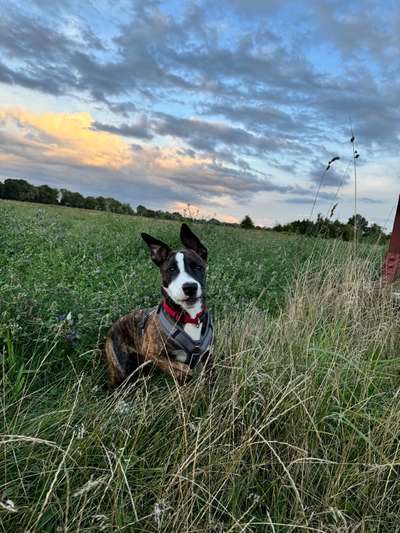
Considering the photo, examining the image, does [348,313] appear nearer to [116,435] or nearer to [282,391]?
[282,391]

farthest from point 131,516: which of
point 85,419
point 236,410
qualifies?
point 236,410

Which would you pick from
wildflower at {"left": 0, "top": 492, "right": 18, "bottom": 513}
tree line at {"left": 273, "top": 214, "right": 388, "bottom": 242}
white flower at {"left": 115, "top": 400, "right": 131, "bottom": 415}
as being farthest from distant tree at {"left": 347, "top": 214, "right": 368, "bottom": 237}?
wildflower at {"left": 0, "top": 492, "right": 18, "bottom": 513}

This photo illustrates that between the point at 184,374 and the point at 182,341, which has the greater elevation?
the point at 182,341

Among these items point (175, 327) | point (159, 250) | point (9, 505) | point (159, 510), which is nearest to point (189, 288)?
point (175, 327)

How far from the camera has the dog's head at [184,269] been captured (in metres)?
3.27

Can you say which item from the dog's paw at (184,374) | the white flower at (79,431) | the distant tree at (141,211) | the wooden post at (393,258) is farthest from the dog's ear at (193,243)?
the distant tree at (141,211)

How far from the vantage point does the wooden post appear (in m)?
5.68

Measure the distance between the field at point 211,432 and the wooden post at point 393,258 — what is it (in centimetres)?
108

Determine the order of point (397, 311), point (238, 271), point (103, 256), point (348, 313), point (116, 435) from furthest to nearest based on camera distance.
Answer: point (103, 256) < point (238, 271) < point (397, 311) < point (348, 313) < point (116, 435)

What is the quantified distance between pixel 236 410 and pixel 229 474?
1.82 ft

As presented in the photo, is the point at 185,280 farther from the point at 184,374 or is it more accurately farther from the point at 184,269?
the point at 184,374

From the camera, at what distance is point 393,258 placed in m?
5.83

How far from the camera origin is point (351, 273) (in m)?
5.36

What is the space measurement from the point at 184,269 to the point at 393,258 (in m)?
3.49
